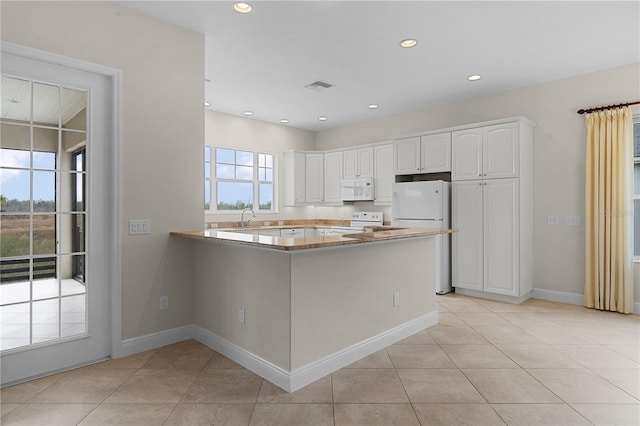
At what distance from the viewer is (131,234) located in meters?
2.85

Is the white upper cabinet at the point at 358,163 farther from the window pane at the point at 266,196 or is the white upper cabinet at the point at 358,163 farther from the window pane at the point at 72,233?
the window pane at the point at 72,233

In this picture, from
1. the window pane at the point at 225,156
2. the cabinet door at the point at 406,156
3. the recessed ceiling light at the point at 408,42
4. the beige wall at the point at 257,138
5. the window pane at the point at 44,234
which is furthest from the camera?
the window pane at the point at 225,156

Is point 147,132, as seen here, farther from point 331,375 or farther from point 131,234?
point 331,375

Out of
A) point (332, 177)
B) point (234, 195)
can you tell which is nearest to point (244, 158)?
point (234, 195)

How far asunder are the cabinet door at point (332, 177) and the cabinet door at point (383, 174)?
795 mm

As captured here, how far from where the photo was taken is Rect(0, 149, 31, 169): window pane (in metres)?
2.35

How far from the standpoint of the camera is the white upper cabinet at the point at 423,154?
4906mm

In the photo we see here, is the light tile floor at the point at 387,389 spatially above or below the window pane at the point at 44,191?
below

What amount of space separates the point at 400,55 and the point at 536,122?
85.7 inches

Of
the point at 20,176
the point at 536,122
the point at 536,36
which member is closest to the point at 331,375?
the point at 20,176

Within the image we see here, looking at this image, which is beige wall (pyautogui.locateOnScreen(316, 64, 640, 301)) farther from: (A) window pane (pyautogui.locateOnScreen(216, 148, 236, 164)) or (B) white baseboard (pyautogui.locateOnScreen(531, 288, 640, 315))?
(A) window pane (pyautogui.locateOnScreen(216, 148, 236, 164))

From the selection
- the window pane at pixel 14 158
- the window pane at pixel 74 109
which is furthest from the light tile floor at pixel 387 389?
the window pane at pixel 74 109

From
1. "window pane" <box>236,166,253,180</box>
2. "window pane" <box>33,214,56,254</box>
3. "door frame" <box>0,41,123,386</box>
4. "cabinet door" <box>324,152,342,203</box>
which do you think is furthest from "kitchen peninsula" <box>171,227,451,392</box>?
"cabinet door" <box>324,152,342,203</box>

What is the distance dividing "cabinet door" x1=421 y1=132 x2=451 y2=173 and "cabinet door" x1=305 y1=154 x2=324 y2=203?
2244 millimetres
